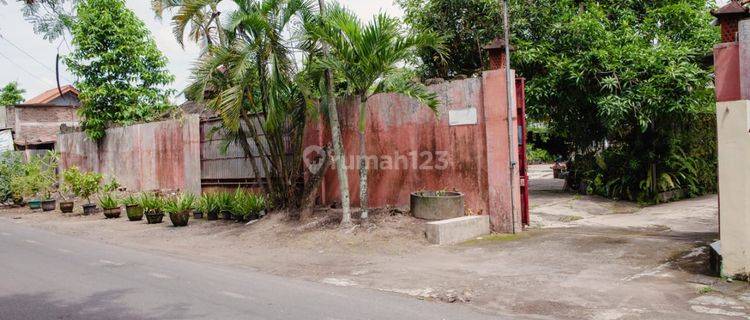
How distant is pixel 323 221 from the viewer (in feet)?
34.3

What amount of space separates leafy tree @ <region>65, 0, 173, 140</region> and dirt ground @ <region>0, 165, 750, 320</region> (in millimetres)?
7725

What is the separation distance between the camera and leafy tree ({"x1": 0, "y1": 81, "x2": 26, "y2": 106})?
39.9 metres

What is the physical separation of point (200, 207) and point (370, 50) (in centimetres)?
640

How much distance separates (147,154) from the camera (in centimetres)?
1755

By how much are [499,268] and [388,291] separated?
1.65 meters

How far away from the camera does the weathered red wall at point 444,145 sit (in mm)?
9461

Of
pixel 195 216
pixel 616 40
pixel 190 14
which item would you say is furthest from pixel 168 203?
pixel 616 40

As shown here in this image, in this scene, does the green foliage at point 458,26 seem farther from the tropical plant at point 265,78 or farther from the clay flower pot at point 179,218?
the clay flower pot at point 179,218

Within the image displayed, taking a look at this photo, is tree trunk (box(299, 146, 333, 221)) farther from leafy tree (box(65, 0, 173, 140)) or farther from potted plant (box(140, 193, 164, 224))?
leafy tree (box(65, 0, 173, 140))

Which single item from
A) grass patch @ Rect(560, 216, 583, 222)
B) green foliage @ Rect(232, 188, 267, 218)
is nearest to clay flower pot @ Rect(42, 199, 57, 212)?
green foliage @ Rect(232, 188, 267, 218)

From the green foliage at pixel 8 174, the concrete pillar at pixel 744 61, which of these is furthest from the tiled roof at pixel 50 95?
the concrete pillar at pixel 744 61

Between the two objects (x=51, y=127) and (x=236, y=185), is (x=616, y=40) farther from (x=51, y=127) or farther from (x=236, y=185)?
(x=51, y=127)

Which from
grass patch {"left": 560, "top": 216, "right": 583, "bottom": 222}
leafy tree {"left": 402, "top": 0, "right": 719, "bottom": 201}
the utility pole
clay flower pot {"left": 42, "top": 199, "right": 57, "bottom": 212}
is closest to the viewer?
the utility pole

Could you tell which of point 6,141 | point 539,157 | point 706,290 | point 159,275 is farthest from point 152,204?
point 539,157
